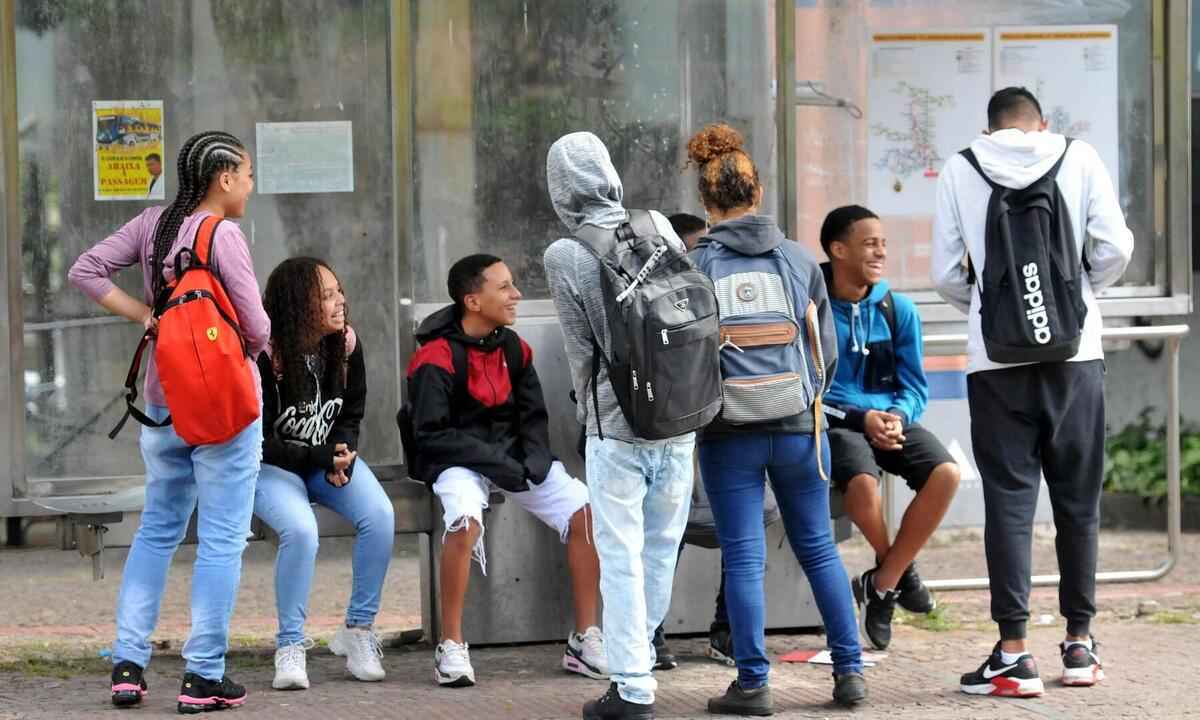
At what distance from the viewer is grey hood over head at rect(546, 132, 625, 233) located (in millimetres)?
4996

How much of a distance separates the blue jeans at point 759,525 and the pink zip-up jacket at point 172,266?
137cm

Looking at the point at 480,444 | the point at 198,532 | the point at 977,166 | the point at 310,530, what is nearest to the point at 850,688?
the point at 480,444

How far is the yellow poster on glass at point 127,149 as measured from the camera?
6.21m

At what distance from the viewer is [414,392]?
5.75 m

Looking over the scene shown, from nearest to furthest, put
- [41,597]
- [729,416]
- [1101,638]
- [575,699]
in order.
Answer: [729,416]
[575,699]
[1101,638]
[41,597]

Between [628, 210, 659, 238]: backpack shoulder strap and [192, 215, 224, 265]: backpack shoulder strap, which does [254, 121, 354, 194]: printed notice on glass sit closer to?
[192, 215, 224, 265]: backpack shoulder strap

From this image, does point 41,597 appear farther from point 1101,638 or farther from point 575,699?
point 1101,638

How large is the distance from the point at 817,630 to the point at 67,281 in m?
2.99

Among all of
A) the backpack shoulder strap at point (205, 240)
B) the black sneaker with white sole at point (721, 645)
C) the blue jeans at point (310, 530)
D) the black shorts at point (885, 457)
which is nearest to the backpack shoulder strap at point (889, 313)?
the black shorts at point (885, 457)

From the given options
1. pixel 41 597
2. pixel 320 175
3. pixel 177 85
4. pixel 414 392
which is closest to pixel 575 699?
pixel 414 392

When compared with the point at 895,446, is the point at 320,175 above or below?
above

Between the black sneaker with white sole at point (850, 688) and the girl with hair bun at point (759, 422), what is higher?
the girl with hair bun at point (759, 422)

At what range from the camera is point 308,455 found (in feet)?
18.6

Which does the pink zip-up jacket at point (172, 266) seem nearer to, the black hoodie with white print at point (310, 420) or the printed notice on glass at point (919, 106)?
the black hoodie with white print at point (310, 420)
